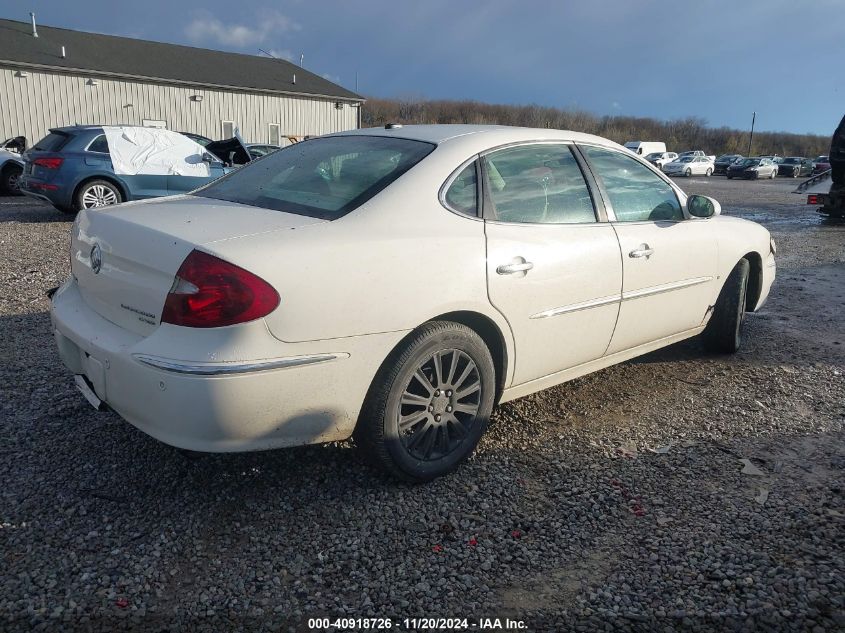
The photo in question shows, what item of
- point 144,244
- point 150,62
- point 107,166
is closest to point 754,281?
point 144,244

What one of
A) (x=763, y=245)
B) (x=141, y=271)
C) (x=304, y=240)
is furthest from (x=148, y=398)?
(x=763, y=245)

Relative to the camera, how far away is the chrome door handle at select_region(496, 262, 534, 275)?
10.0ft

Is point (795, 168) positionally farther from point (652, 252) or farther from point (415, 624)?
point (415, 624)

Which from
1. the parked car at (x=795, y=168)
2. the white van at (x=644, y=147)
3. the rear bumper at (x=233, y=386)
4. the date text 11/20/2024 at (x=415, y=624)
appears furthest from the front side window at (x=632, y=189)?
the parked car at (x=795, y=168)

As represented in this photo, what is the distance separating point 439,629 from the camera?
2174 millimetres

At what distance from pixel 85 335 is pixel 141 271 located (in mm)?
427

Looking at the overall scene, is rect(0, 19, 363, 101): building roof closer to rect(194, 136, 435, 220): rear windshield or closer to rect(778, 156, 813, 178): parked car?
rect(194, 136, 435, 220): rear windshield

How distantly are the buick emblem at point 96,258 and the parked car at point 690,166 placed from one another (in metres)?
44.7

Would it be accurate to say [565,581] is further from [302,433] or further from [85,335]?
[85,335]

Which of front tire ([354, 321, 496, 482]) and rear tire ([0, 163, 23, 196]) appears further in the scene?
rear tire ([0, 163, 23, 196])

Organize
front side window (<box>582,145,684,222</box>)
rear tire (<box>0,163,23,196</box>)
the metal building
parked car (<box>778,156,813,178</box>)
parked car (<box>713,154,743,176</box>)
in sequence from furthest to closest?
1. parked car (<box>713,154,743,176</box>)
2. parked car (<box>778,156,813,178</box>)
3. the metal building
4. rear tire (<box>0,163,23,196</box>)
5. front side window (<box>582,145,684,222</box>)

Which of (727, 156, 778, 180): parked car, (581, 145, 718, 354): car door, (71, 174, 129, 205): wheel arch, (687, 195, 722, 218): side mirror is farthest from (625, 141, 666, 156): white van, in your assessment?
(581, 145, 718, 354): car door

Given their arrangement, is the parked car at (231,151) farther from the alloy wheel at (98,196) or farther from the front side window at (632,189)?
the front side window at (632,189)

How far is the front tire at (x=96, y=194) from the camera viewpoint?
10.7 meters
